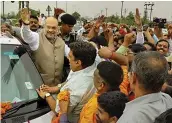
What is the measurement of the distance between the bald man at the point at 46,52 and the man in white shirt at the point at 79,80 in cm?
79

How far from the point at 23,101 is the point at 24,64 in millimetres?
450

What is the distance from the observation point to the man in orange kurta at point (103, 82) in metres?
2.67

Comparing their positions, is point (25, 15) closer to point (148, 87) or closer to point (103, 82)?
point (103, 82)

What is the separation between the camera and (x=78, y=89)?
2934mm

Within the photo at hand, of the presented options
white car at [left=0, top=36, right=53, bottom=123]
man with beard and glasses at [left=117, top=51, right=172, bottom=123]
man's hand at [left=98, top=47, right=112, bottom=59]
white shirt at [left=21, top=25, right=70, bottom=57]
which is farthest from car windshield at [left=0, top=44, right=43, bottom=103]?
man with beard and glasses at [left=117, top=51, right=172, bottom=123]

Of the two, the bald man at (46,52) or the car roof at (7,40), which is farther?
the bald man at (46,52)

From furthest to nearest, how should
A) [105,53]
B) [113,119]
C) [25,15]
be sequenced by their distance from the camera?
[25,15]
[105,53]
[113,119]

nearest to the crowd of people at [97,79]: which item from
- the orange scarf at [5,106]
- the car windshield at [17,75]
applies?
the car windshield at [17,75]

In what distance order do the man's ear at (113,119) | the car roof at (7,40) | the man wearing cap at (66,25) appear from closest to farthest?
1. the man's ear at (113,119)
2. the car roof at (7,40)
3. the man wearing cap at (66,25)

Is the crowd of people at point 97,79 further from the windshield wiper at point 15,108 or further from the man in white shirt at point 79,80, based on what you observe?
the windshield wiper at point 15,108

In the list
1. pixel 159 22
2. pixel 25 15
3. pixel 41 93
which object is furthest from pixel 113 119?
pixel 159 22

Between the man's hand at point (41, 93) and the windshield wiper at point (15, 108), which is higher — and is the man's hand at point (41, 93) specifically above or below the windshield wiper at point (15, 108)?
above

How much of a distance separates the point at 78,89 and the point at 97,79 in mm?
249

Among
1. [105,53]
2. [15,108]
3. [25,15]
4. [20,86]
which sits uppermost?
[25,15]
